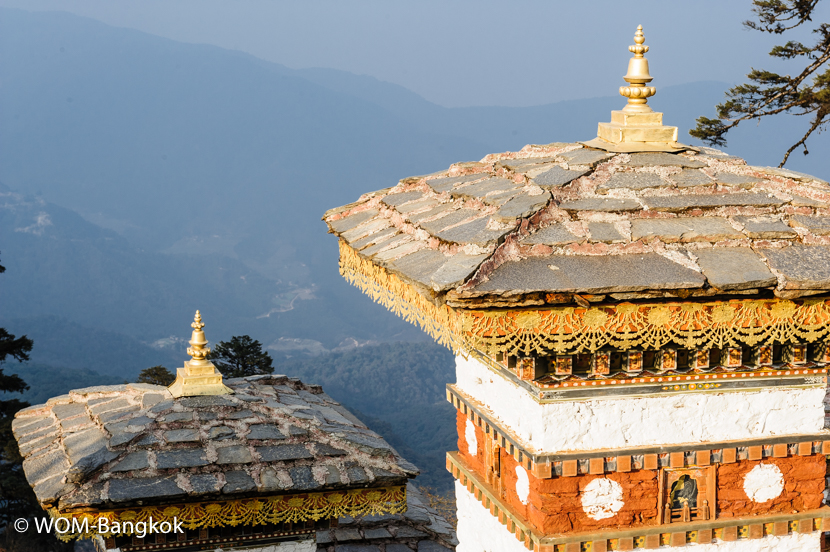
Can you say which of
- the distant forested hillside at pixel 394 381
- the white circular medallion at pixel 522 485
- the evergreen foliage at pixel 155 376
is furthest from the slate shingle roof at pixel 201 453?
the distant forested hillside at pixel 394 381

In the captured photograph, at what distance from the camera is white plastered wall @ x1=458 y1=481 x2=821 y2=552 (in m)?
5.08

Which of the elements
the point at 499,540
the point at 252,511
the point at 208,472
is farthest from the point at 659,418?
the point at 208,472

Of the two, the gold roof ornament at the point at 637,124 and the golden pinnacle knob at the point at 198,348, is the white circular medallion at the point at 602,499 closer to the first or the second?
the gold roof ornament at the point at 637,124

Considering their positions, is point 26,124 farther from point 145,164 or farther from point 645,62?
point 645,62

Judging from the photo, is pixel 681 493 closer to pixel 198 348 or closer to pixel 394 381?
pixel 198 348

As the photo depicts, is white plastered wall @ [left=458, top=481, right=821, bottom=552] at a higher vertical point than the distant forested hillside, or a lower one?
lower

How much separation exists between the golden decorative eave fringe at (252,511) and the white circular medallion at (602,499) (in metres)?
3.10

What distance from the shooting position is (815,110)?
15.8 meters

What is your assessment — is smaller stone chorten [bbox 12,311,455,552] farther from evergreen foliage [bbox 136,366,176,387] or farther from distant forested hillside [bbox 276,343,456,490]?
distant forested hillside [bbox 276,343,456,490]

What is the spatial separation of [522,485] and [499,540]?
1.84ft

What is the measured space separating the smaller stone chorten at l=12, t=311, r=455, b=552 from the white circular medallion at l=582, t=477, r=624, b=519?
3027 millimetres

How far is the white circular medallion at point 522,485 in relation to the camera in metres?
4.99

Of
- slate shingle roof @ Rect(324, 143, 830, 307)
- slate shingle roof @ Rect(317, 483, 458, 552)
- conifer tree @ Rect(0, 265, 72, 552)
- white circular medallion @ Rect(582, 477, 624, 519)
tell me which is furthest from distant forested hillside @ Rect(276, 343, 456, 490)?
white circular medallion @ Rect(582, 477, 624, 519)

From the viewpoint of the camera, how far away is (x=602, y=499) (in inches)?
192
